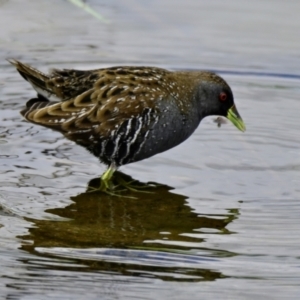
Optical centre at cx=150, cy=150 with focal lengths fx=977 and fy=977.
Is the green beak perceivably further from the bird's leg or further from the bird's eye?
the bird's leg

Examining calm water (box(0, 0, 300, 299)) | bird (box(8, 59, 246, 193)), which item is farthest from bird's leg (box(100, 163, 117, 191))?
calm water (box(0, 0, 300, 299))

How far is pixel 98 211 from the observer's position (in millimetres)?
6953

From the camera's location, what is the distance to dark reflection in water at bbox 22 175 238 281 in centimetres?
572

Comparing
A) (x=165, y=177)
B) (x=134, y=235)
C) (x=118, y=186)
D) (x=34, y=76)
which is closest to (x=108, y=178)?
(x=118, y=186)

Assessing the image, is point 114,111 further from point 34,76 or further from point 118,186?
point 34,76

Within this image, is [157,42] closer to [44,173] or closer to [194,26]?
[194,26]

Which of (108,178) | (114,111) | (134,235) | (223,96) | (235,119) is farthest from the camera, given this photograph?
(235,119)

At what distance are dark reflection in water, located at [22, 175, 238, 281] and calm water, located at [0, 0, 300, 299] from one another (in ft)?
0.04

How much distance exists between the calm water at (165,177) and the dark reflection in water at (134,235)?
0.01 meters

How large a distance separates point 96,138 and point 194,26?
3.67 metres

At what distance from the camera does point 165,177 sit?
24.8 ft

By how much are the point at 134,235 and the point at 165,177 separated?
3.99 ft

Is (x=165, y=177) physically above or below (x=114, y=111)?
below

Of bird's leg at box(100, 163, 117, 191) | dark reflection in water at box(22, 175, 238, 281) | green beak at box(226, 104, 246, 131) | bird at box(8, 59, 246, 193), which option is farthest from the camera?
green beak at box(226, 104, 246, 131)
